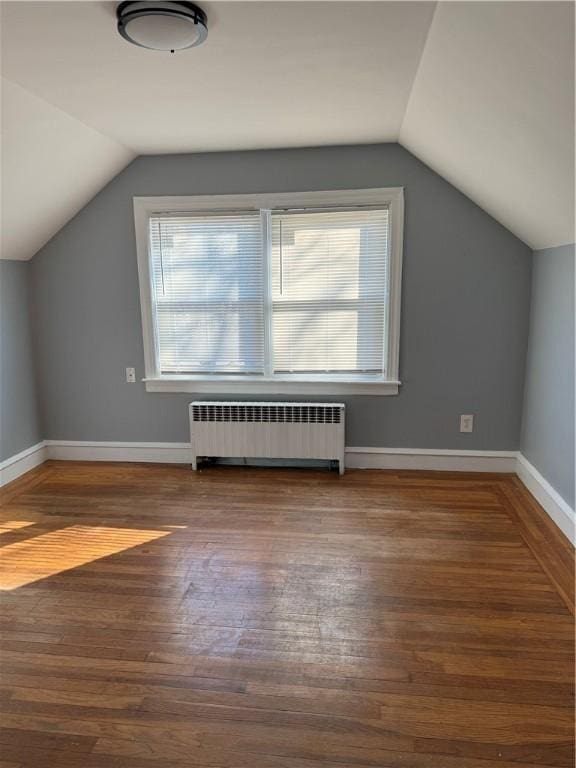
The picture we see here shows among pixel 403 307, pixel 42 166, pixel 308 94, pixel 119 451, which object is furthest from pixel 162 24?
pixel 119 451

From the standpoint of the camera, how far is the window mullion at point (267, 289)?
3543 mm

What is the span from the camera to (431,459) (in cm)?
374

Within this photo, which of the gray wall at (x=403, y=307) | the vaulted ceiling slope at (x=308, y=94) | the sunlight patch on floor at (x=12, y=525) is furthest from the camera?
the gray wall at (x=403, y=307)

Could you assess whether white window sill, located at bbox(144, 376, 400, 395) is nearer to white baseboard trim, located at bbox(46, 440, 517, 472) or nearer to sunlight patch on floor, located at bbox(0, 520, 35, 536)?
white baseboard trim, located at bbox(46, 440, 517, 472)

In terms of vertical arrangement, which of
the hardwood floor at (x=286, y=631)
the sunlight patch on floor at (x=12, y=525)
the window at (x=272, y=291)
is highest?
the window at (x=272, y=291)

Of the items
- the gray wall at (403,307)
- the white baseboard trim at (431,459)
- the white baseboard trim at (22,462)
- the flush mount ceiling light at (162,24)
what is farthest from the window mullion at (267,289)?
the white baseboard trim at (22,462)

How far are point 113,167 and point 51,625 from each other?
2.85 m

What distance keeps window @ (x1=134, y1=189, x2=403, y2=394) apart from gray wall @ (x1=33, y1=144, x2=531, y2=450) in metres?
0.11

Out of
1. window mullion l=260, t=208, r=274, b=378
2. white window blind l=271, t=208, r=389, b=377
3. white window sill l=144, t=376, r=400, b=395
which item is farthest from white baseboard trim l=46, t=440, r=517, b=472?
window mullion l=260, t=208, r=274, b=378

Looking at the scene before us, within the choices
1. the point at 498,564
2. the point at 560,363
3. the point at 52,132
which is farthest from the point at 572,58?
the point at 52,132

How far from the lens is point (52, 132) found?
2721mm

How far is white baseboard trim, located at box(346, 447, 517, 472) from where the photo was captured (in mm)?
3670

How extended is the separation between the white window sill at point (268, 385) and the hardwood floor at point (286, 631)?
768 millimetres

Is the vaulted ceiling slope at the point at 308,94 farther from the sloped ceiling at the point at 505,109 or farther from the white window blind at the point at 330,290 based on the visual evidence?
the white window blind at the point at 330,290
